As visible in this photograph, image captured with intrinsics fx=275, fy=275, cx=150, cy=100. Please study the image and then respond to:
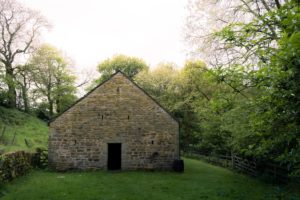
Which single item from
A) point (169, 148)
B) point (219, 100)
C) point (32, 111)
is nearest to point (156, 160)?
point (169, 148)

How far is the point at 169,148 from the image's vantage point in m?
16.5

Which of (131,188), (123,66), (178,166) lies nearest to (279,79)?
(131,188)

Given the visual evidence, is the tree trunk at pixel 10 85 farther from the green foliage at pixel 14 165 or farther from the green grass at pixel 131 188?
the green grass at pixel 131 188

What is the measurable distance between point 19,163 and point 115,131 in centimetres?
541

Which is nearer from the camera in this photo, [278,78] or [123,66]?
[278,78]

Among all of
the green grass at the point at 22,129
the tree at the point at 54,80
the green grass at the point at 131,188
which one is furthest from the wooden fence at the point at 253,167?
the tree at the point at 54,80

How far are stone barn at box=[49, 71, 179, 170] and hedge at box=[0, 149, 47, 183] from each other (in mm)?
816

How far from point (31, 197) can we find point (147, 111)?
28.8ft

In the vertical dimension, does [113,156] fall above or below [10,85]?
below

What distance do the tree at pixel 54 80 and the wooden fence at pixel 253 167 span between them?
2033 cm

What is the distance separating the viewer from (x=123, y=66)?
44.2 meters

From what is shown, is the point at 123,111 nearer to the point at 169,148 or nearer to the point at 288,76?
the point at 169,148

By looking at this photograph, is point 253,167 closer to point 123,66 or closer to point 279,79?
point 279,79

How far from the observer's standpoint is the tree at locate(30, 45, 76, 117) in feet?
108
